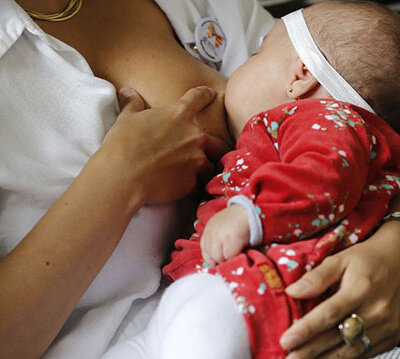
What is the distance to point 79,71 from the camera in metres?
0.93

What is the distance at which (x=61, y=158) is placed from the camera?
2.93ft

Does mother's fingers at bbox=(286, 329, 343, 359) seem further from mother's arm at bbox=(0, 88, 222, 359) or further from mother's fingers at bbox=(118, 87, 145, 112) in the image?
mother's fingers at bbox=(118, 87, 145, 112)

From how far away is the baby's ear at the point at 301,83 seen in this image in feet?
3.23

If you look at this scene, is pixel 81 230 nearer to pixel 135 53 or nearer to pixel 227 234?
pixel 227 234

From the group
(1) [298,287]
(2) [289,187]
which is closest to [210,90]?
(2) [289,187]

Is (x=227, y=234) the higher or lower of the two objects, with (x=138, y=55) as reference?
lower

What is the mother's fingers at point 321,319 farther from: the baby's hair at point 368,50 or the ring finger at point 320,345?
the baby's hair at point 368,50

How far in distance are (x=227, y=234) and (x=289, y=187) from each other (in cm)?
11

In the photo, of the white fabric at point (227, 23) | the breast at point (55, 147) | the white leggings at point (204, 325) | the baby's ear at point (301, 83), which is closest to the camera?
the white leggings at point (204, 325)

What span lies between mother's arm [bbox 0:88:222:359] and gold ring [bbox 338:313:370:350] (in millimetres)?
372

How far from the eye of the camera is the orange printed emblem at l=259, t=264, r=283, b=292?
0.73 m

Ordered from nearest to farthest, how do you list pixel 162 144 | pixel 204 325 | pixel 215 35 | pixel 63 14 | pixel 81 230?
1. pixel 204 325
2. pixel 81 230
3. pixel 162 144
4. pixel 63 14
5. pixel 215 35

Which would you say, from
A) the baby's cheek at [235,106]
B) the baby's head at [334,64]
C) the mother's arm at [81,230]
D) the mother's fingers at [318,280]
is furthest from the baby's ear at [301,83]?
the mother's fingers at [318,280]

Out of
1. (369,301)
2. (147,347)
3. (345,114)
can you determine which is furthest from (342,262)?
(147,347)
